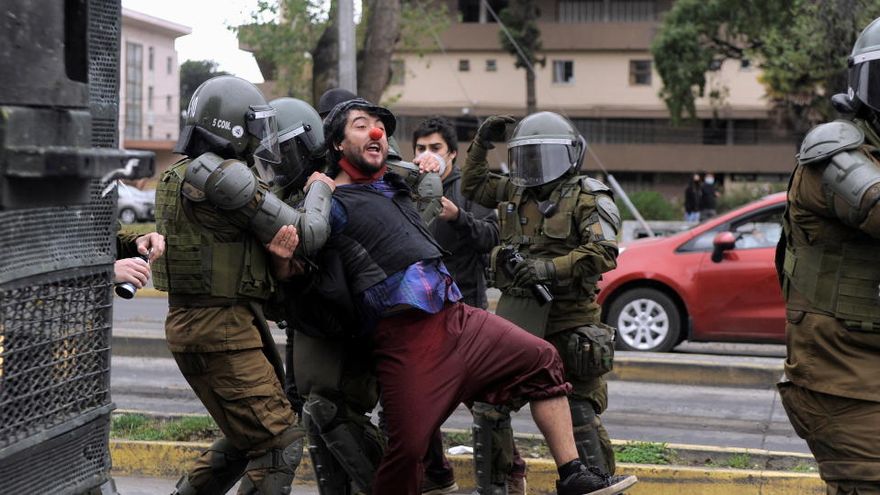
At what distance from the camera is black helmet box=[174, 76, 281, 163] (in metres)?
4.91

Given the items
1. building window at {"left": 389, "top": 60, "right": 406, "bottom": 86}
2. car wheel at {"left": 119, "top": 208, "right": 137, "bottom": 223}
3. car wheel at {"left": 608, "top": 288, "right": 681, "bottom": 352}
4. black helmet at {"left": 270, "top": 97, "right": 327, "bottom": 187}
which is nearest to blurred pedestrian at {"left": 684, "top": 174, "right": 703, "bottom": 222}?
building window at {"left": 389, "top": 60, "right": 406, "bottom": 86}

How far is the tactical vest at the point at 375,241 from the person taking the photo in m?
4.77

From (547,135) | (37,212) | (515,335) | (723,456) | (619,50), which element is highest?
(619,50)

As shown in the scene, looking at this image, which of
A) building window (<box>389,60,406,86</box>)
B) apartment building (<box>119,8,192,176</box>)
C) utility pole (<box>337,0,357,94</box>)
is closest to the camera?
utility pole (<box>337,0,357,94</box>)

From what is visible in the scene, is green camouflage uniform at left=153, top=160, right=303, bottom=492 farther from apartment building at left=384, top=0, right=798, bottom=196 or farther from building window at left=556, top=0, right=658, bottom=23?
building window at left=556, top=0, right=658, bottom=23

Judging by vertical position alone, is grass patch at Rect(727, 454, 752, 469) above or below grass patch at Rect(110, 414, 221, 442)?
below

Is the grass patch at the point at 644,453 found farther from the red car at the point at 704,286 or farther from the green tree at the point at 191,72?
the green tree at the point at 191,72

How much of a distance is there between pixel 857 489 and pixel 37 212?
2707 mm

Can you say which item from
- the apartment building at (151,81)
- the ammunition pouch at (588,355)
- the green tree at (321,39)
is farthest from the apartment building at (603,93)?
the ammunition pouch at (588,355)

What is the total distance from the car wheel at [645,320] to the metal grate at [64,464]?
9.01m

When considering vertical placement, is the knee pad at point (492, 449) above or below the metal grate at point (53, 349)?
below

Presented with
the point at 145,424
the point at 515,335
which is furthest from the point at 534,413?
the point at 145,424

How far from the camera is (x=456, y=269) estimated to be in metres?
7.07

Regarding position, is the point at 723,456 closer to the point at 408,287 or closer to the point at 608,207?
the point at 608,207
